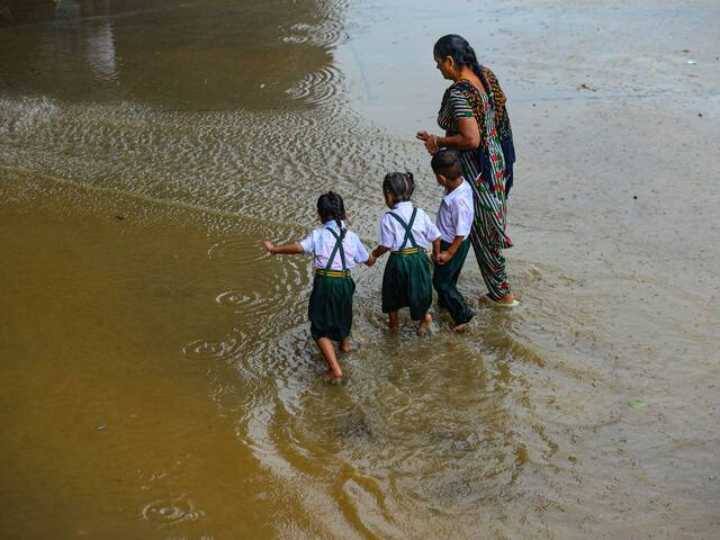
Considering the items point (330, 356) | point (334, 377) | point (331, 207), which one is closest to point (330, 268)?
point (331, 207)

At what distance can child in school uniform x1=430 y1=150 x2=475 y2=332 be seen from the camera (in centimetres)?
496

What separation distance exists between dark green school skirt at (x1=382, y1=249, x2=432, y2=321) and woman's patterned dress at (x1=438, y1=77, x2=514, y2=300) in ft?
1.51

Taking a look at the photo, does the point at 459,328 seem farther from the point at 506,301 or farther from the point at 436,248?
the point at 436,248

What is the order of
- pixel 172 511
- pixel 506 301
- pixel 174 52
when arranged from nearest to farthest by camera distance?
pixel 172 511, pixel 506 301, pixel 174 52

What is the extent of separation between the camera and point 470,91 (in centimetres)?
497

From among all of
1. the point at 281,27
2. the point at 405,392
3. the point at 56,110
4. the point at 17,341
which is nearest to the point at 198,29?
the point at 281,27

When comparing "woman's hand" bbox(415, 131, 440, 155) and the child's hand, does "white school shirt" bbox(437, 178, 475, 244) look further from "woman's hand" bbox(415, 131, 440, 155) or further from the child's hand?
"woman's hand" bbox(415, 131, 440, 155)

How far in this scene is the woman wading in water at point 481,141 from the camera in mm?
4969

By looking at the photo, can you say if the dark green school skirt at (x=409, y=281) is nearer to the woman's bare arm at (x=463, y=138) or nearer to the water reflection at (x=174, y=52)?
the woman's bare arm at (x=463, y=138)

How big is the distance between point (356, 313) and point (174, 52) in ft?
19.0

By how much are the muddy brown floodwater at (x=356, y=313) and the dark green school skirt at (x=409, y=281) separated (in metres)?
0.24

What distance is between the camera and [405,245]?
16.2 feet

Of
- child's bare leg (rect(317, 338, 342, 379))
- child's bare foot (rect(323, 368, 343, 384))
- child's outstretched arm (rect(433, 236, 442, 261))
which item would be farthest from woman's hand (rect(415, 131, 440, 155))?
child's bare foot (rect(323, 368, 343, 384))

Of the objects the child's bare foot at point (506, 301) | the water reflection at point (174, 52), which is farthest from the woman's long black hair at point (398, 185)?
the water reflection at point (174, 52)
